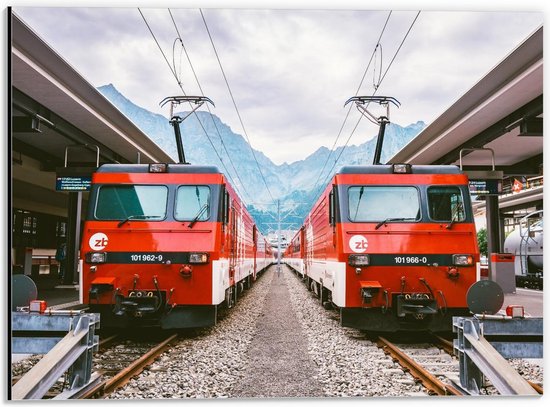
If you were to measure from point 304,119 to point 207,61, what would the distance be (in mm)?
1230

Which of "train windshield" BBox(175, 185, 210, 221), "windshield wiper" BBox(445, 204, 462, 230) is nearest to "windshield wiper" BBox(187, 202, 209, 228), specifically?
"train windshield" BBox(175, 185, 210, 221)

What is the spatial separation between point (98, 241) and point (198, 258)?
130 cm

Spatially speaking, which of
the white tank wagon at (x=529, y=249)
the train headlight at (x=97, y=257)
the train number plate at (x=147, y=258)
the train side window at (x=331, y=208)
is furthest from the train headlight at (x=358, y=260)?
the white tank wagon at (x=529, y=249)

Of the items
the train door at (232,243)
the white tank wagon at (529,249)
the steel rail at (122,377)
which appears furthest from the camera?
the white tank wagon at (529,249)

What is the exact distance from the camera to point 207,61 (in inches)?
234

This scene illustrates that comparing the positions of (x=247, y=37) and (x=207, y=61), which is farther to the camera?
(x=207, y=61)

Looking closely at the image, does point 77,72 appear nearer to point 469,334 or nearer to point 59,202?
point 469,334

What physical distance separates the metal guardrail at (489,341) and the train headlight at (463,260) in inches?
91.1

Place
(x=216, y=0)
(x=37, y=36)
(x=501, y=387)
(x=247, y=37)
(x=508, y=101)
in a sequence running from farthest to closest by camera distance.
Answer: (x=508, y=101) → (x=37, y=36) → (x=247, y=37) → (x=216, y=0) → (x=501, y=387)

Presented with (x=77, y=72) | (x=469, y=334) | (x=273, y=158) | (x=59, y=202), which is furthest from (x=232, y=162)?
(x=59, y=202)

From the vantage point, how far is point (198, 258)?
6930 millimetres

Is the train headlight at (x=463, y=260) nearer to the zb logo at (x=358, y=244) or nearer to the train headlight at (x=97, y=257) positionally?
the zb logo at (x=358, y=244)

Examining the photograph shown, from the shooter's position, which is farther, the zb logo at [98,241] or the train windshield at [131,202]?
the train windshield at [131,202]

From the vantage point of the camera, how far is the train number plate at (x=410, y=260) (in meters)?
6.89
